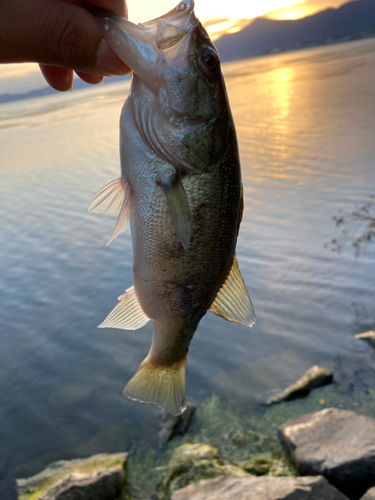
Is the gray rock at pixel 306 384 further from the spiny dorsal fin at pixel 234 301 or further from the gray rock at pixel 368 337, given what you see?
the spiny dorsal fin at pixel 234 301

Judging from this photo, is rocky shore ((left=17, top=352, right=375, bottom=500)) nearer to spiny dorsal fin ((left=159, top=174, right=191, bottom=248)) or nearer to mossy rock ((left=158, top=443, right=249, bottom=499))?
mossy rock ((left=158, top=443, right=249, bottom=499))

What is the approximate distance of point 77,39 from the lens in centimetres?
202

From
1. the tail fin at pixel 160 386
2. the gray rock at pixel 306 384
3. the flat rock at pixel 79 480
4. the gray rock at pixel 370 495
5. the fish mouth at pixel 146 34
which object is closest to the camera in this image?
the fish mouth at pixel 146 34

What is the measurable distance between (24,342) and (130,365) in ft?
7.57

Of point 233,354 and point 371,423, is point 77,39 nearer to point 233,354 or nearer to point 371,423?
point 371,423

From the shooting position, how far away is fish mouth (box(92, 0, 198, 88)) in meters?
1.88

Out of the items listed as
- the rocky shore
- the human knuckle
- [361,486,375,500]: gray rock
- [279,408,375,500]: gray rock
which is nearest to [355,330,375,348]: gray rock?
the rocky shore

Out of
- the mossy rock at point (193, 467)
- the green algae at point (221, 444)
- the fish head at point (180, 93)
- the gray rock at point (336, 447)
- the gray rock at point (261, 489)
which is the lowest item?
the green algae at point (221, 444)

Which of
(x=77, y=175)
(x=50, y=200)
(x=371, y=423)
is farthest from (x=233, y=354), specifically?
(x=77, y=175)

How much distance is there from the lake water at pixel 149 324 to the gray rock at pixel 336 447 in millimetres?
1029

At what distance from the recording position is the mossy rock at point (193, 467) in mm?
4738

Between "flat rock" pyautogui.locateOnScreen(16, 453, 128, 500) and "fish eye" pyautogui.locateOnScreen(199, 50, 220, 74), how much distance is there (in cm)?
444

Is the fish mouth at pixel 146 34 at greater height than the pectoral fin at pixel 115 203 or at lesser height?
greater

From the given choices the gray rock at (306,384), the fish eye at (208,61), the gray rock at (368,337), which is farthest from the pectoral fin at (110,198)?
the gray rock at (368,337)
